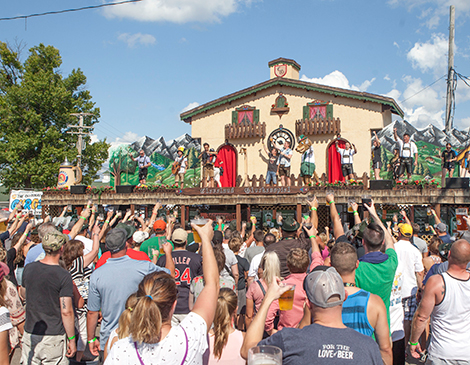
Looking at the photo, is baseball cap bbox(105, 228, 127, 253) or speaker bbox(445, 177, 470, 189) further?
speaker bbox(445, 177, 470, 189)

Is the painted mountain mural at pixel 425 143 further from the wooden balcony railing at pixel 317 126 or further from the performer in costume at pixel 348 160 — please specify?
the performer in costume at pixel 348 160

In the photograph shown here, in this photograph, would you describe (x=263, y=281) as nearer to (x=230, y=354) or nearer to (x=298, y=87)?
(x=230, y=354)

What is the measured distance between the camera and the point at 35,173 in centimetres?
2630

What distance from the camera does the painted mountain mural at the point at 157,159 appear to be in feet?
74.7

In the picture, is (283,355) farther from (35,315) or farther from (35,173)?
(35,173)

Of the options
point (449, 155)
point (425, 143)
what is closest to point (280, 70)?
point (425, 143)

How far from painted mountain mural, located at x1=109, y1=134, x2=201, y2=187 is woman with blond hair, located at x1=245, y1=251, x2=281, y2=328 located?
58.7 feet

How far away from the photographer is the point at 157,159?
26.1 m

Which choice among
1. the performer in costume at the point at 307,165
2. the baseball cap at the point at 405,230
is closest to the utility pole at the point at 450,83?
the performer in costume at the point at 307,165

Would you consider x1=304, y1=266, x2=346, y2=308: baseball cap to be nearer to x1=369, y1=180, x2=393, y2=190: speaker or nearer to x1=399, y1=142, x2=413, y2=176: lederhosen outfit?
x1=369, y1=180, x2=393, y2=190: speaker

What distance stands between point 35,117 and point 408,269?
26.9 metres

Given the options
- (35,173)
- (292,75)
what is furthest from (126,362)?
(35,173)

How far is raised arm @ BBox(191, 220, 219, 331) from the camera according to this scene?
2.54 meters

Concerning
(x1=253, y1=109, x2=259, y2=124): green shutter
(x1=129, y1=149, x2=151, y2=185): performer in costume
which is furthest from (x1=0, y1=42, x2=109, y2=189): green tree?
(x1=253, y1=109, x2=259, y2=124): green shutter
